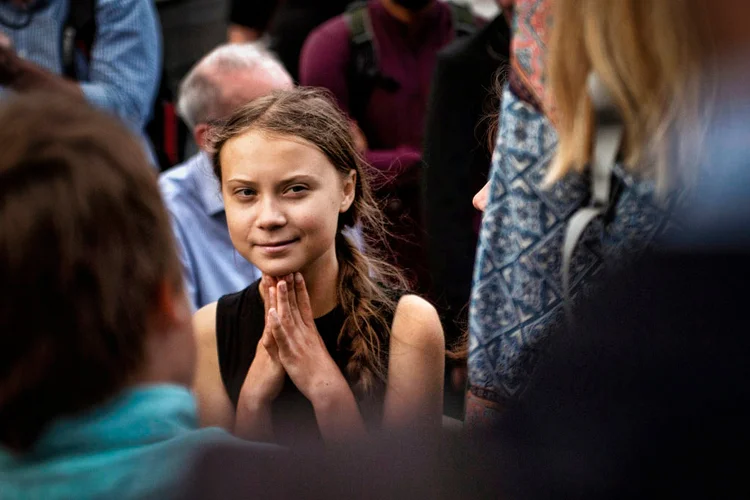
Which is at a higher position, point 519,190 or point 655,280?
point 655,280

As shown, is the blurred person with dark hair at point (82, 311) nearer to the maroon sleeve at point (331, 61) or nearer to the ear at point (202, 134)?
the ear at point (202, 134)

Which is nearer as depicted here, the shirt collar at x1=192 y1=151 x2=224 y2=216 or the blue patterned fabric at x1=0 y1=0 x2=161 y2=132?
the shirt collar at x1=192 y1=151 x2=224 y2=216

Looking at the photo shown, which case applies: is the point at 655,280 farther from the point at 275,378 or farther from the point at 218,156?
the point at 218,156

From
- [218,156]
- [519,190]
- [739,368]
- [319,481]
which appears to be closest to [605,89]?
[519,190]

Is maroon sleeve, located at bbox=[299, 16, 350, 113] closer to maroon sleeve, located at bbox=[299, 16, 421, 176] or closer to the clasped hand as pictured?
maroon sleeve, located at bbox=[299, 16, 421, 176]

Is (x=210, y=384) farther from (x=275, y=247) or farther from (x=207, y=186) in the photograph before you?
(x=207, y=186)

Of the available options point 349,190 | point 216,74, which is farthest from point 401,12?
point 349,190

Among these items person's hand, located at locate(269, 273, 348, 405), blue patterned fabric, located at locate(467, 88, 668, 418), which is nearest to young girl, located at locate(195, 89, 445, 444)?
person's hand, located at locate(269, 273, 348, 405)

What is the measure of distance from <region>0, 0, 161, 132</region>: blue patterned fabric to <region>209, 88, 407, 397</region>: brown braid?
1136 mm

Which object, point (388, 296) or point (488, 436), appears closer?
point (488, 436)

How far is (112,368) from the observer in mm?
939

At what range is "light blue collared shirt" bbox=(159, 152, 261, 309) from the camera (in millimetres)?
1546

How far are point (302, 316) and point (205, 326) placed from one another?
147 mm

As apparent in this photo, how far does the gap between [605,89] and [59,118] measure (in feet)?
1.63
